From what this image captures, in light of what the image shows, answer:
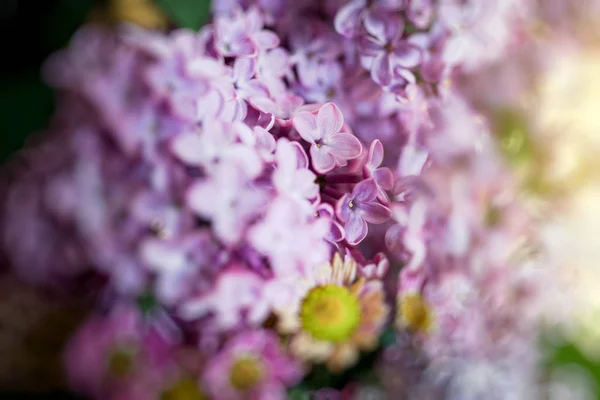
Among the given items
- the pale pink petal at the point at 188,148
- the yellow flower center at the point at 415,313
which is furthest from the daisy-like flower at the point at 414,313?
the pale pink petal at the point at 188,148

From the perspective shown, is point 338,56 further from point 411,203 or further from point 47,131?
point 47,131

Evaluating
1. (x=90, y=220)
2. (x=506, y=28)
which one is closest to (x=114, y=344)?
(x=90, y=220)

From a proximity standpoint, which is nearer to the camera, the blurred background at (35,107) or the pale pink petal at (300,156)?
the pale pink petal at (300,156)

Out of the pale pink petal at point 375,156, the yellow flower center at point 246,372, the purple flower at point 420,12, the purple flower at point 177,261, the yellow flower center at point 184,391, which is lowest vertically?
the yellow flower center at point 184,391

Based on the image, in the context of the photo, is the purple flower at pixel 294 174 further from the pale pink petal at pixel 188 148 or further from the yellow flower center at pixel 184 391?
the yellow flower center at pixel 184 391

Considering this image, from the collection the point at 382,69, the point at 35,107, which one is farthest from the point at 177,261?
the point at 35,107

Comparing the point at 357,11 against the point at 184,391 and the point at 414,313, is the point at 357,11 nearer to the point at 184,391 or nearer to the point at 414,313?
the point at 414,313

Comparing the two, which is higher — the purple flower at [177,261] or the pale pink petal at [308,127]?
the pale pink petal at [308,127]
